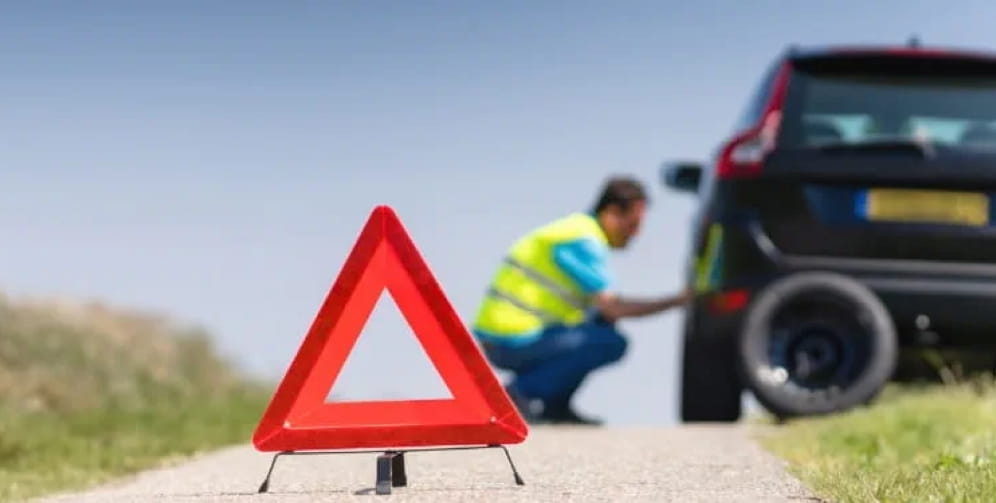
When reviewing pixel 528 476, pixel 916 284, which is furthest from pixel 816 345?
pixel 528 476

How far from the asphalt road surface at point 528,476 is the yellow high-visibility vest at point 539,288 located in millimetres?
2116

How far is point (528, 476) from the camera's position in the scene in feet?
20.0

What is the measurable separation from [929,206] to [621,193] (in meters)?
2.22

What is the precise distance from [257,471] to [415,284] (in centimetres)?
177

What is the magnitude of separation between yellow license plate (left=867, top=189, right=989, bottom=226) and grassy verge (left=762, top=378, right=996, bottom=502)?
100 centimetres

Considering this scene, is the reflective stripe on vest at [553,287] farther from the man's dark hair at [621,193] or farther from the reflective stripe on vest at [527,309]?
the man's dark hair at [621,193]

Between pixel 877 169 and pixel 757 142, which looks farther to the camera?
pixel 757 142

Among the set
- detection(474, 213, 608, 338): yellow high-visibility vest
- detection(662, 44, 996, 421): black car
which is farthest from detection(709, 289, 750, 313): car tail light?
detection(474, 213, 608, 338): yellow high-visibility vest

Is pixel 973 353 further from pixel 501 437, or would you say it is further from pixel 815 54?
pixel 501 437

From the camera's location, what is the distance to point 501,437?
5480 mm

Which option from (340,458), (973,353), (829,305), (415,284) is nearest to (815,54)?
(829,305)

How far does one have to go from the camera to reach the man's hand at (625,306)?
1018 centimetres

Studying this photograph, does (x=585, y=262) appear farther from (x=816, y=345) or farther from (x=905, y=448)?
(x=905, y=448)

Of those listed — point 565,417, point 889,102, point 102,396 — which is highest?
point 889,102
